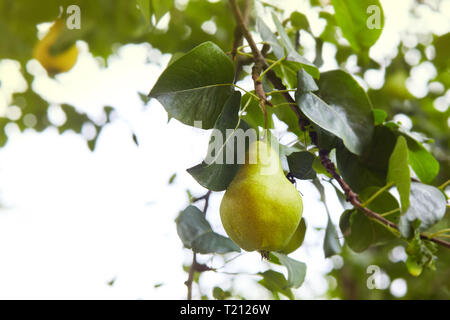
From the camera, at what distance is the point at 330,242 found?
2.46 feet

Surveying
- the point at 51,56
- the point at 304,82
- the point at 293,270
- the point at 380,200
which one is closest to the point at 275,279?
the point at 293,270

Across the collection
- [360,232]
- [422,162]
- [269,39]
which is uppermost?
[269,39]

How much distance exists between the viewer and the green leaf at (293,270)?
2.27 feet

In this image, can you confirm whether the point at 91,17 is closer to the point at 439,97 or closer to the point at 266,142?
the point at 266,142

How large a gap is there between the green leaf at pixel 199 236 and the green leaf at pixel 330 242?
16 cm

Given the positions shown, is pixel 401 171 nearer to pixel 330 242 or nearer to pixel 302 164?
pixel 302 164

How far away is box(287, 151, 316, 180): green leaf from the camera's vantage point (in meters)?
0.61

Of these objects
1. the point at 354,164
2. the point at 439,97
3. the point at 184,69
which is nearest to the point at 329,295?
the point at 439,97

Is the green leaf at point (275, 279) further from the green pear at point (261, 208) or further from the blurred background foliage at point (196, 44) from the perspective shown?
the green pear at point (261, 208)

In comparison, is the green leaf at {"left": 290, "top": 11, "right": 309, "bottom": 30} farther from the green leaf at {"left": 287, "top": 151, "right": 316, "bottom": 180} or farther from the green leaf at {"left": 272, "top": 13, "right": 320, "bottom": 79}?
the green leaf at {"left": 287, "top": 151, "right": 316, "bottom": 180}

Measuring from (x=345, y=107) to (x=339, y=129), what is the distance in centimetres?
7

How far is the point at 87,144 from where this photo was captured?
1.22 metres

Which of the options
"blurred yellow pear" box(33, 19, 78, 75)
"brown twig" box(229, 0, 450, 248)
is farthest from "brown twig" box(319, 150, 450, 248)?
"blurred yellow pear" box(33, 19, 78, 75)

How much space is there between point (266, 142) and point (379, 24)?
0.32 metres
